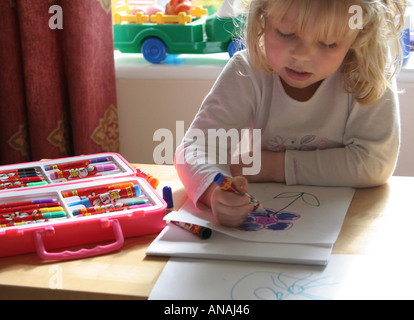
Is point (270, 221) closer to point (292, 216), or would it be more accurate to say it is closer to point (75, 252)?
point (292, 216)

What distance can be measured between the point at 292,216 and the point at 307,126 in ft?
0.81

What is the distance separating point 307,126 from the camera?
1.02 meters

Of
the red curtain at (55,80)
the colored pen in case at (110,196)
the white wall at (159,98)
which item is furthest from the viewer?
the white wall at (159,98)

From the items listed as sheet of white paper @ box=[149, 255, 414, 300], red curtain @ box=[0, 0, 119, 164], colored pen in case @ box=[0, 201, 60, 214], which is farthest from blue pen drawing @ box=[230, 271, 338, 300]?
red curtain @ box=[0, 0, 119, 164]

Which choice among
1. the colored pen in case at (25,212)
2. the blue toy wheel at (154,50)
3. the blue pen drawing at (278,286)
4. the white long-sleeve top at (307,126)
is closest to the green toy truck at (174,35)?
the blue toy wheel at (154,50)

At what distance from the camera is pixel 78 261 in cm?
71

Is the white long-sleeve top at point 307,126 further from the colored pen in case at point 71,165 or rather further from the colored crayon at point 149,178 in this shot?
the colored pen in case at point 71,165

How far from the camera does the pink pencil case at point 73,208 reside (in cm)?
73

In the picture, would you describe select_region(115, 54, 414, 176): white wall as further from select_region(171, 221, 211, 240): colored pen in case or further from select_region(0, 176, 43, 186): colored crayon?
select_region(171, 221, 211, 240): colored pen in case

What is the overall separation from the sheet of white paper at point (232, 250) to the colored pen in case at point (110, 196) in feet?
0.38

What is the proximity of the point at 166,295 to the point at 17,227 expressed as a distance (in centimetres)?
24

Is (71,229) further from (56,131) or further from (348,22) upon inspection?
(56,131)

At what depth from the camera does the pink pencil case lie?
733mm

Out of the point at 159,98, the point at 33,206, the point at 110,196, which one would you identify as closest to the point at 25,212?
the point at 33,206
